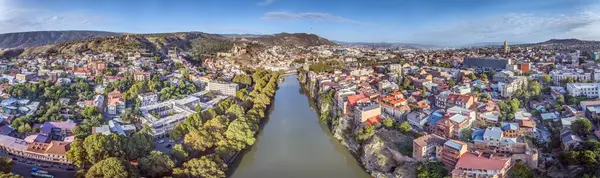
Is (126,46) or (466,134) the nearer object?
(466,134)

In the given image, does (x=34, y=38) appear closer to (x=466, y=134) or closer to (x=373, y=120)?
(x=373, y=120)

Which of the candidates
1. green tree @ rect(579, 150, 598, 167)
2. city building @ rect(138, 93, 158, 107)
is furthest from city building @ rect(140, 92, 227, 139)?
green tree @ rect(579, 150, 598, 167)

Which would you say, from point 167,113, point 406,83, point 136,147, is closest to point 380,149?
point 136,147

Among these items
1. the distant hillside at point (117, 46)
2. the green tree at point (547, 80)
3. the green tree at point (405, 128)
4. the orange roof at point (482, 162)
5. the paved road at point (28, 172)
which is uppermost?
the distant hillside at point (117, 46)

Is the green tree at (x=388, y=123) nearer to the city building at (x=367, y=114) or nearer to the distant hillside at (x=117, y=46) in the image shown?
the city building at (x=367, y=114)

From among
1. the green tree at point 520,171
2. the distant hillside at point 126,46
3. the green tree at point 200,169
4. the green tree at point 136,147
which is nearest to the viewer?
the green tree at point 520,171

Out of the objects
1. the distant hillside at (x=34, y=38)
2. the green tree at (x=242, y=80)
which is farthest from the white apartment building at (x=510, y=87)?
the distant hillside at (x=34, y=38)

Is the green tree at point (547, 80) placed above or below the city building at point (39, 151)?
above
